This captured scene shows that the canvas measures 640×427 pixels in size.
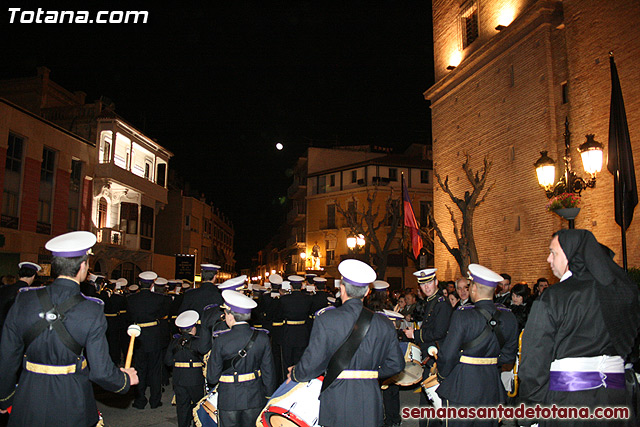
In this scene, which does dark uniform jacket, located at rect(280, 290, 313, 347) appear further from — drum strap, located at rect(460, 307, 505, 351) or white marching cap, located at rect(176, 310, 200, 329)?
drum strap, located at rect(460, 307, 505, 351)

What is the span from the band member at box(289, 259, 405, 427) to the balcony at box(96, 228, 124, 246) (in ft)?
89.7

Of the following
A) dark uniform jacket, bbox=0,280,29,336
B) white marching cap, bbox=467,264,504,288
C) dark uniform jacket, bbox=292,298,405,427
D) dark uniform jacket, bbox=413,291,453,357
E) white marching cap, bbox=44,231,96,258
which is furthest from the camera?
dark uniform jacket, bbox=0,280,29,336

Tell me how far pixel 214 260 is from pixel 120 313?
49511 millimetres

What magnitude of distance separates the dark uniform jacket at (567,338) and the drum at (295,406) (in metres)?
1.79

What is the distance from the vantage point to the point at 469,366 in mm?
5289

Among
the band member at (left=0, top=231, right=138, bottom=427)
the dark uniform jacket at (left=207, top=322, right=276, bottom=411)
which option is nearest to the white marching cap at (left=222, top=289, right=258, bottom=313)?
the dark uniform jacket at (left=207, top=322, right=276, bottom=411)

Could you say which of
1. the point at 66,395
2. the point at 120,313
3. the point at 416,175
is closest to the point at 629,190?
the point at 66,395

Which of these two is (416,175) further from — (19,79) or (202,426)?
(202,426)

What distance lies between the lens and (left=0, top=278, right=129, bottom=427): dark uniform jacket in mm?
3877

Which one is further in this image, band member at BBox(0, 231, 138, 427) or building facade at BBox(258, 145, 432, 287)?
building facade at BBox(258, 145, 432, 287)

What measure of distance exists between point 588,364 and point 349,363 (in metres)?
1.90

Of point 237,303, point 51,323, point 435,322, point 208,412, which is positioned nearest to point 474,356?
point 435,322

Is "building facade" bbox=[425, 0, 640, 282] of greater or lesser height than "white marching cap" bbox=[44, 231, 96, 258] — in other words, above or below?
above

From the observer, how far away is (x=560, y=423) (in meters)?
3.56
